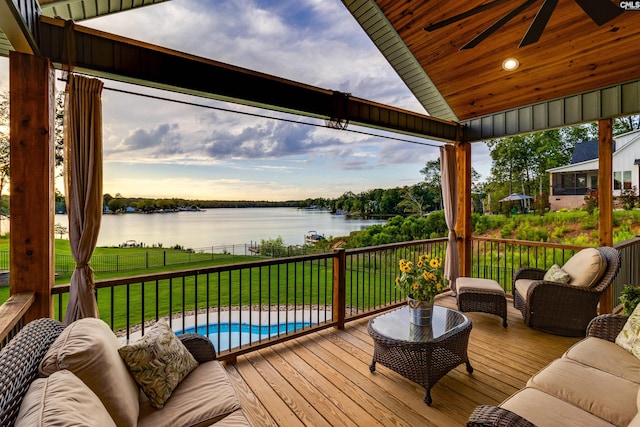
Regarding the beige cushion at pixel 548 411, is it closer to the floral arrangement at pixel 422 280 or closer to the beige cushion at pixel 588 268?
the floral arrangement at pixel 422 280

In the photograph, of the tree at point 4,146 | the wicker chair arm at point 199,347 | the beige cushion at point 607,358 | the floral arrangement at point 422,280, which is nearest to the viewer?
the beige cushion at point 607,358

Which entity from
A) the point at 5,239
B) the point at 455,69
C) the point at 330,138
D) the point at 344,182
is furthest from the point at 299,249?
the point at 5,239

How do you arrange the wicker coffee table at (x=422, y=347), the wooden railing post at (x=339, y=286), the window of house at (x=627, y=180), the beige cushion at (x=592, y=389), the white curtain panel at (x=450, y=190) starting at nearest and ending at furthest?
1. the beige cushion at (x=592, y=389)
2. the wicker coffee table at (x=422, y=347)
3. the wooden railing post at (x=339, y=286)
4. the window of house at (x=627, y=180)
5. the white curtain panel at (x=450, y=190)

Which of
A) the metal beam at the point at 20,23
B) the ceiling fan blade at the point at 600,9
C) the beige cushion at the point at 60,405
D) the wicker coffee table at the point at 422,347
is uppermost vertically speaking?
the ceiling fan blade at the point at 600,9

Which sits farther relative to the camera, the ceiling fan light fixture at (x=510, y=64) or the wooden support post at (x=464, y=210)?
the wooden support post at (x=464, y=210)

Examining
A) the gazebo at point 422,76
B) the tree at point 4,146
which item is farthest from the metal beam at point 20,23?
the tree at point 4,146

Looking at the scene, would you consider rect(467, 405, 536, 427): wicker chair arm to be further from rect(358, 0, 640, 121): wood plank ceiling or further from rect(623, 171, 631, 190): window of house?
rect(623, 171, 631, 190): window of house

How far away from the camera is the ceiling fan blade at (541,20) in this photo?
207cm

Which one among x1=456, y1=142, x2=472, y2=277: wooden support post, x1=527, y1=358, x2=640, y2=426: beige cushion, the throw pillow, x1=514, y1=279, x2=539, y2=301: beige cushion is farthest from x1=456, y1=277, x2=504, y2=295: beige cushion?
x1=527, y1=358, x2=640, y2=426: beige cushion

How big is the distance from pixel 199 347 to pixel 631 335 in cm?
293

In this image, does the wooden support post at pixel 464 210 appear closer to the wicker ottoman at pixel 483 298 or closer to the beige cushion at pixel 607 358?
the wicker ottoman at pixel 483 298

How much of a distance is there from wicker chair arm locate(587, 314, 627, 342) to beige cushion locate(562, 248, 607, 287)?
3.87ft

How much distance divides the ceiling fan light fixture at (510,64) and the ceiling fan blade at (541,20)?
1.80 m

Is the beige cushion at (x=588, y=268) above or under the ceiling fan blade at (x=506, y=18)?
under
